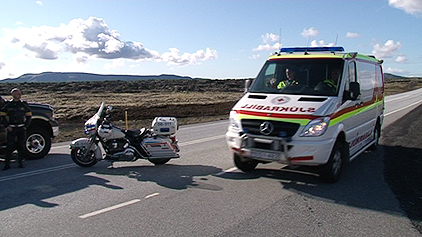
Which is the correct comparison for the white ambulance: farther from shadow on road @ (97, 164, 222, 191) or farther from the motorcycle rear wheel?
the motorcycle rear wheel

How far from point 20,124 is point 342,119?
22.4ft

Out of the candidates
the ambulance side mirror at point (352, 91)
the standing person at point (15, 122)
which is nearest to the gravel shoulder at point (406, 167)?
the ambulance side mirror at point (352, 91)

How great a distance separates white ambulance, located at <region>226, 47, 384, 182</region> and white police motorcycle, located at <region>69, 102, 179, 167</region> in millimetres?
1724

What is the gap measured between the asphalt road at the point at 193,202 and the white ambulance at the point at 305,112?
516 millimetres

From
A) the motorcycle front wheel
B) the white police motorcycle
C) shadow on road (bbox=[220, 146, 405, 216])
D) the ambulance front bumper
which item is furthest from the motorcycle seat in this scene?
the ambulance front bumper

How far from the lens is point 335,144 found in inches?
286

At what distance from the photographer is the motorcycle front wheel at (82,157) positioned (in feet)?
28.2

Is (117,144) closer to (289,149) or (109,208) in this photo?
(109,208)

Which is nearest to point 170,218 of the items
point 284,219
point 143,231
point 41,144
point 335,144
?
point 143,231

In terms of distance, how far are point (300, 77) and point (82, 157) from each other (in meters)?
4.80

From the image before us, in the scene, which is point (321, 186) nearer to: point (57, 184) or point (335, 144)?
point (335, 144)

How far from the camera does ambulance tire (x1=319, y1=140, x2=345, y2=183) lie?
23.2ft

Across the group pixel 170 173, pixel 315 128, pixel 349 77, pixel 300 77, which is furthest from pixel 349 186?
pixel 170 173

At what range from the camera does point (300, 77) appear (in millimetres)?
7996
